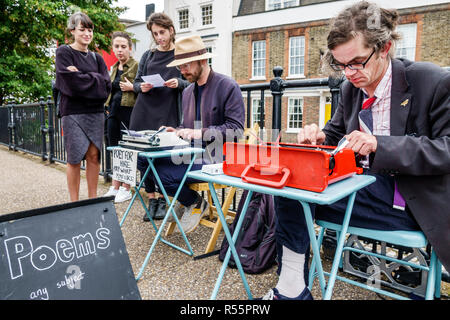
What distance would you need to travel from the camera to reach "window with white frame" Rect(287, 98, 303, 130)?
58.1 ft

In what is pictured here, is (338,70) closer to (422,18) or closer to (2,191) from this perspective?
(2,191)

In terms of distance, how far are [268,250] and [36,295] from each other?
1.59m

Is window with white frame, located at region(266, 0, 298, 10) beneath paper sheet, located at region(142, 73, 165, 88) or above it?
above

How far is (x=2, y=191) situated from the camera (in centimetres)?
517

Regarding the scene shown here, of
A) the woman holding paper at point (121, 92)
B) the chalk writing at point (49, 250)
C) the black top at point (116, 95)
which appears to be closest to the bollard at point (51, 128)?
the woman holding paper at point (121, 92)

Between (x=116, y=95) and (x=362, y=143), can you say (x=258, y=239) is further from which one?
(x=116, y=95)

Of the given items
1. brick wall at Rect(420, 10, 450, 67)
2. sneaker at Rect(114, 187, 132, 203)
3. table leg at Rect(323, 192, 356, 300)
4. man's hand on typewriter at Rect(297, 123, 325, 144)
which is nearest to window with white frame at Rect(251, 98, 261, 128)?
brick wall at Rect(420, 10, 450, 67)

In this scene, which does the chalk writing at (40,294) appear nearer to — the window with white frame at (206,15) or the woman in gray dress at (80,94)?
the woman in gray dress at (80,94)

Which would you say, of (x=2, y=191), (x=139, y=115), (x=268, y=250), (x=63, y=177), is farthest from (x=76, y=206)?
(x=63, y=177)

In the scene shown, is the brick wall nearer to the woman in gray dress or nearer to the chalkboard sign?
the woman in gray dress

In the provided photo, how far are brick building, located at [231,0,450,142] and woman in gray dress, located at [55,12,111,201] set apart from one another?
40.5 feet

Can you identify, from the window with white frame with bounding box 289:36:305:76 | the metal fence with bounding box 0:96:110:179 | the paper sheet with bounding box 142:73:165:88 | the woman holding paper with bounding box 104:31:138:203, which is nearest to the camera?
the paper sheet with bounding box 142:73:165:88

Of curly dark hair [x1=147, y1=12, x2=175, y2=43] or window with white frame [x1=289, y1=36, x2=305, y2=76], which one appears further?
window with white frame [x1=289, y1=36, x2=305, y2=76]

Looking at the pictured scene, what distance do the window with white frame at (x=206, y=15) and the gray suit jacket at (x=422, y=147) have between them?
2060 centimetres
